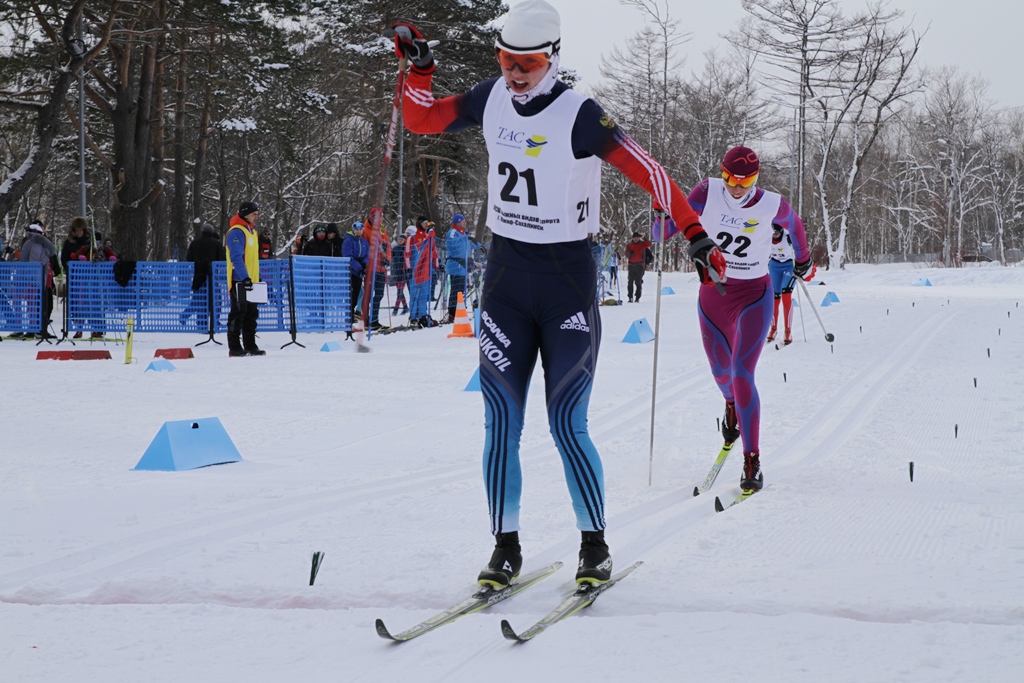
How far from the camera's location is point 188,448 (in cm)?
629

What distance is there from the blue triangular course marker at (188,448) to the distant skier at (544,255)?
2.98 m

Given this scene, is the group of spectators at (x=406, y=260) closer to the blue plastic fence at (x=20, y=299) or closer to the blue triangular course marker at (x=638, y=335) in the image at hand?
the blue triangular course marker at (x=638, y=335)

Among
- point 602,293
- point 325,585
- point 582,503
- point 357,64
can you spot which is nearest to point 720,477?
point 582,503

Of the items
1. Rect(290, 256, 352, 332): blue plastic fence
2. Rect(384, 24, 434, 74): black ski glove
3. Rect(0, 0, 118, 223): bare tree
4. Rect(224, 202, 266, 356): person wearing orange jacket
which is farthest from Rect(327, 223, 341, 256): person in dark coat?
Rect(384, 24, 434, 74): black ski glove

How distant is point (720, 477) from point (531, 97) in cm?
318

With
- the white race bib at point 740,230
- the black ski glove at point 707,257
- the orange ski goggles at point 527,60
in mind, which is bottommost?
the black ski glove at point 707,257

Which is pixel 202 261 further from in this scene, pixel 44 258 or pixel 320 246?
pixel 44 258

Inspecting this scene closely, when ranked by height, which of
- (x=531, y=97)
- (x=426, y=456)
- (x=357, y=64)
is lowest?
(x=426, y=456)

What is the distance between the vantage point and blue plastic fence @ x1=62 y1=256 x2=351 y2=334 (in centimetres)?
1510

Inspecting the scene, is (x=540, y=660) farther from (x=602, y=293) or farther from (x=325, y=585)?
(x=602, y=293)

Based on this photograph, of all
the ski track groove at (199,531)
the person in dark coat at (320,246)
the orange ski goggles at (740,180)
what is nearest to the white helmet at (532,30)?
the ski track groove at (199,531)

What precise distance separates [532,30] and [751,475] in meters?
3.04

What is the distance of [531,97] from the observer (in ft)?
12.3

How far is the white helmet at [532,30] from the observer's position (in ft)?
12.1
